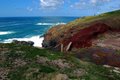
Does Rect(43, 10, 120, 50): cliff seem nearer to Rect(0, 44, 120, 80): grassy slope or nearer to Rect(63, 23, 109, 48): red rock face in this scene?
Rect(63, 23, 109, 48): red rock face

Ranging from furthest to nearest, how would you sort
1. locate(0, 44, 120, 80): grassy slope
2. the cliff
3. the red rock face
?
the cliff
the red rock face
locate(0, 44, 120, 80): grassy slope

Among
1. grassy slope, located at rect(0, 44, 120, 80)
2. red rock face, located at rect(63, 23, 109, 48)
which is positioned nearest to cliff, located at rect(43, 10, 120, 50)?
red rock face, located at rect(63, 23, 109, 48)

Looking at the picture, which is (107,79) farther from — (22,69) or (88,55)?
(88,55)

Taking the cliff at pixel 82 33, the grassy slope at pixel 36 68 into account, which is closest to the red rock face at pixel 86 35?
the cliff at pixel 82 33

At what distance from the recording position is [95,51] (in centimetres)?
3722

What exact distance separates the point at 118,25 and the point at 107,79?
40.9 m

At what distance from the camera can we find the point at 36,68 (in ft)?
67.6

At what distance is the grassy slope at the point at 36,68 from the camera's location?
64.8 feet

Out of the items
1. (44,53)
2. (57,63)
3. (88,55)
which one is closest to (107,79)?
(57,63)

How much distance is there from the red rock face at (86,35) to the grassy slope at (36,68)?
2272cm

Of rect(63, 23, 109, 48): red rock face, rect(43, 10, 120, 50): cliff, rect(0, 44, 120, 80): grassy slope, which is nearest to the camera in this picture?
rect(0, 44, 120, 80): grassy slope

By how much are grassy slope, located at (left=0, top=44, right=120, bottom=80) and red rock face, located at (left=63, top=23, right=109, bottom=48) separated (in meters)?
22.7

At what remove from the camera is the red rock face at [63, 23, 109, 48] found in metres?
48.0

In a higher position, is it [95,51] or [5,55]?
[5,55]
